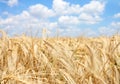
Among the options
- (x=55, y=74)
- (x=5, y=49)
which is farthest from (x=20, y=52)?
(x=55, y=74)

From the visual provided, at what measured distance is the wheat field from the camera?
6.68ft

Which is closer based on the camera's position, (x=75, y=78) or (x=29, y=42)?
(x=75, y=78)

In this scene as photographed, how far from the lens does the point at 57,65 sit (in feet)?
8.87

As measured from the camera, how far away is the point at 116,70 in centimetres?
218

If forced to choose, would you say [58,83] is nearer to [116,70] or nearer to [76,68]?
[76,68]

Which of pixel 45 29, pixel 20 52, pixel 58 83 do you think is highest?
pixel 45 29

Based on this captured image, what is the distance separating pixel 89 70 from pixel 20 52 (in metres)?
1.10

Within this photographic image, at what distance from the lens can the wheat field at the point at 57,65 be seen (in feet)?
6.68

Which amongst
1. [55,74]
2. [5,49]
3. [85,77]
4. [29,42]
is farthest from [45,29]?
[85,77]

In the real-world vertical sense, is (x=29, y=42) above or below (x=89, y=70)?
above

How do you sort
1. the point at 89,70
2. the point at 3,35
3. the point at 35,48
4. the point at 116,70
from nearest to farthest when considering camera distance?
the point at 89,70 → the point at 116,70 → the point at 35,48 → the point at 3,35

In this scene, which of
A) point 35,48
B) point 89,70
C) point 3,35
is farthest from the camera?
point 3,35

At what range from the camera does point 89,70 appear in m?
2.05

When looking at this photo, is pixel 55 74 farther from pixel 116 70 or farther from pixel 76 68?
pixel 116 70
